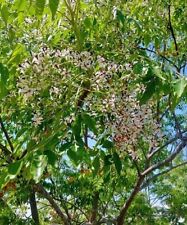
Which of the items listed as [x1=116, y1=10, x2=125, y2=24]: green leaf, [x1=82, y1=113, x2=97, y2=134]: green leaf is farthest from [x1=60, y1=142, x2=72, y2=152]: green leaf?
[x1=116, y1=10, x2=125, y2=24]: green leaf

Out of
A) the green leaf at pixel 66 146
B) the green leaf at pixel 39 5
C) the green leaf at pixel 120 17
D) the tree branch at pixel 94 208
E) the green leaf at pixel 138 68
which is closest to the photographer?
the green leaf at pixel 39 5

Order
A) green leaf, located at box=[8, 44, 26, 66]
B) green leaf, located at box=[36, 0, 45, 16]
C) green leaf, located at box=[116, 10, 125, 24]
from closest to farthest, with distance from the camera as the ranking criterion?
1. green leaf, located at box=[36, 0, 45, 16]
2. green leaf, located at box=[8, 44, 26, 66]
3. green leaf, located at box=[116, 10, 125, 24]

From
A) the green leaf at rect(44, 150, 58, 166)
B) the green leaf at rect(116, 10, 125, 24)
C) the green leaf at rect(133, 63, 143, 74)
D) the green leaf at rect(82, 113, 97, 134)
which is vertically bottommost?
the green leaf at rect(44, 150, 58, 166)

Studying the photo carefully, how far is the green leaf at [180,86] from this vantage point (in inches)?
69.4

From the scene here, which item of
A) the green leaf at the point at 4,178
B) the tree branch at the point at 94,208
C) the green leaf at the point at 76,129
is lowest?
the green leaf at the point at 4,178

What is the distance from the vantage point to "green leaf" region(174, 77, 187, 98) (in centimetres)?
176

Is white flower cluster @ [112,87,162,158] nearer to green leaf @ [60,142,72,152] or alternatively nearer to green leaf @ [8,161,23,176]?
green leaf @ [60,142,72,152]

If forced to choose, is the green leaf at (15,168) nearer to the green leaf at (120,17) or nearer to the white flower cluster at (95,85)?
the white flower cluster at (95,85)

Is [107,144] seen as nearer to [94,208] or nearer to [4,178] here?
[4,178]

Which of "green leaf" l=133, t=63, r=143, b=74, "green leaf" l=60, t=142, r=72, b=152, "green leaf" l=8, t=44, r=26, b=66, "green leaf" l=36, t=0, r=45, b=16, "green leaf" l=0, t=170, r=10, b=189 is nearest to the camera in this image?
"green leaf" l=36, t=0, r=45, b=16

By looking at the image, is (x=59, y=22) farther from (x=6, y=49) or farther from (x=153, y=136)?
(x=153, y=136)

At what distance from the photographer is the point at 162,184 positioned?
10219 millimetres

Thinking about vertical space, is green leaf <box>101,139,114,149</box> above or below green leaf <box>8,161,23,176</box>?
above

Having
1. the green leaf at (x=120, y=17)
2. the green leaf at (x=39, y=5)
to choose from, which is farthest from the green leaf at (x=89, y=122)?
the green leaf at (x=120, y=17)
